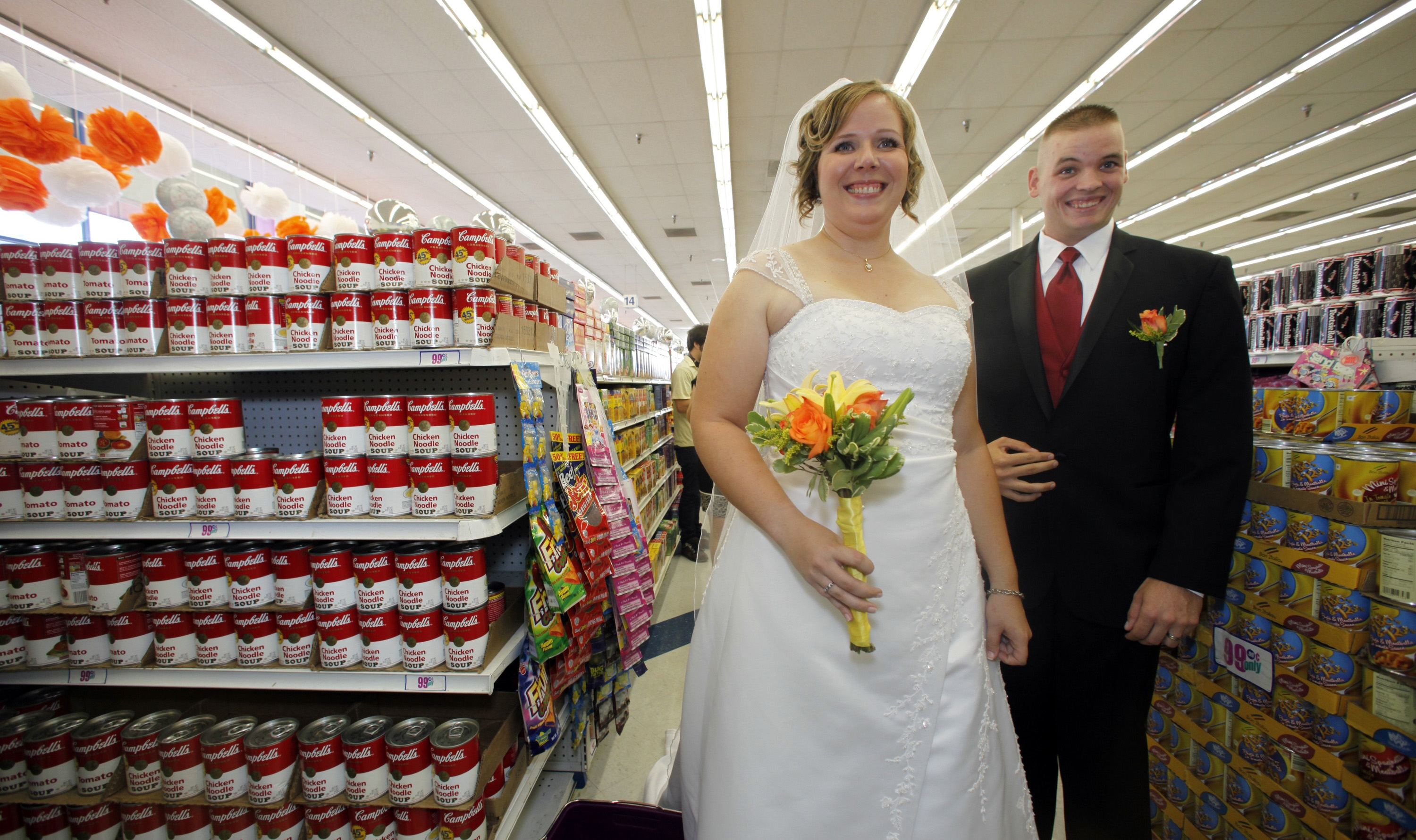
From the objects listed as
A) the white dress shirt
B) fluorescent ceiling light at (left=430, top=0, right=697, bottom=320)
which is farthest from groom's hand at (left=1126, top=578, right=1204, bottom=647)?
fluorescent ceiling light at (left=430, top=0, right=697, bottom=320)

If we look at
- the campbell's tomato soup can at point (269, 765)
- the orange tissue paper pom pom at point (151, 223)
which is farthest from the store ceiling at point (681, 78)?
the campbell's tomato soup can at point (269, 765)

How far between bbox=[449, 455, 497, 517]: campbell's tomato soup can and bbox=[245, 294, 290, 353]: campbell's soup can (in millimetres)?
639

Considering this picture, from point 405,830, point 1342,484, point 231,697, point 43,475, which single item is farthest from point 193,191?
point 1342,484

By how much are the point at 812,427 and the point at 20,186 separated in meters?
3.85

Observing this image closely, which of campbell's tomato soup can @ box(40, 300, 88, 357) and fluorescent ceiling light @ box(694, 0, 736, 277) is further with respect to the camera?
fluorescent ceiling light @ box(694, 0, 736, 277)

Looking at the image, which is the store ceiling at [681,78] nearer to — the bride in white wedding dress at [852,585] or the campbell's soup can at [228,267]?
the campbell's soup can at [228,267]

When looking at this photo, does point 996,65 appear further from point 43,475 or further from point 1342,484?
point 43,475

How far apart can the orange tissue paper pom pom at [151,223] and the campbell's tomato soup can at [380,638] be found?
281 cm

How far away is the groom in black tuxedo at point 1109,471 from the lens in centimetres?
124

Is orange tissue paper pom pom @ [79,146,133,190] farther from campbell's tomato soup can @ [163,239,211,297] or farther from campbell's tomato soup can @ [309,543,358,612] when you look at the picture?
campbell's tomato soup can @ [309,543,358,612]

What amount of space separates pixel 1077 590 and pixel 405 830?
6.39 feet

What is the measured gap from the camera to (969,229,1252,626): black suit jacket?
4.02 ft

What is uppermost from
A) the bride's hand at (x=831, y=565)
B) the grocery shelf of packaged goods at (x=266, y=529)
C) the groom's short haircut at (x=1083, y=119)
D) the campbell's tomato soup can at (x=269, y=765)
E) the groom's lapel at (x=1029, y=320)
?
the groom's short haircut at (x=1083, y=119)

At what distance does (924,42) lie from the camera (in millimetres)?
4836
